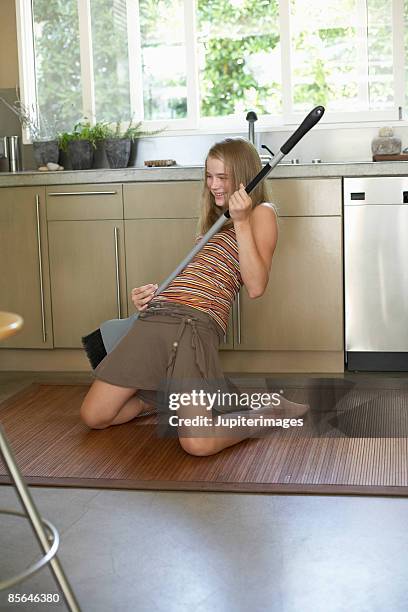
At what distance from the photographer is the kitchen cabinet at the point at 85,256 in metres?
4.29

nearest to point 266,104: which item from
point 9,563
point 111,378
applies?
point 111,378

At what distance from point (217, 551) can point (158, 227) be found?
213 centimetres

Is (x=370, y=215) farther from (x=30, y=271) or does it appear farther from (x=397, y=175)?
(x=30, y=271)

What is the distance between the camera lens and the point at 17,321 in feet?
5.23

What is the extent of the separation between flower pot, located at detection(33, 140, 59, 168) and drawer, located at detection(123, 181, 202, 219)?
0.73 meters

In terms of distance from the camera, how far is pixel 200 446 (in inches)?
120

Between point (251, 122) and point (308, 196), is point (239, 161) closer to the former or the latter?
point (308, 196)

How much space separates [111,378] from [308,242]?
3.96 feet

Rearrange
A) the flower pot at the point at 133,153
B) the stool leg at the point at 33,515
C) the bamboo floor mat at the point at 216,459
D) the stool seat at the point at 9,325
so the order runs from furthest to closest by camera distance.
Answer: the flower pot at the point at 133,153 → the bamboo floor mat at the point at 216,459 → the stool leg at the point at 33,515 → the stool seat at the point at 9,325

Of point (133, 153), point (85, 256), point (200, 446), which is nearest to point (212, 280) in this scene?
point (200, 446)

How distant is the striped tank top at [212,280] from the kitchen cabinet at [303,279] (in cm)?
74

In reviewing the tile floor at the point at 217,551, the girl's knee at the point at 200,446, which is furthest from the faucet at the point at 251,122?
the tile floor at the point at 217,551

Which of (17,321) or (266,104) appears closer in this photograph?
(17,321)

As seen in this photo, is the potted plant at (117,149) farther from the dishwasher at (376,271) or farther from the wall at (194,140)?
the dishwasher at (376,271)
